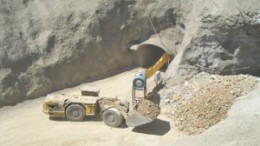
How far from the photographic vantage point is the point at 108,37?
20.8 m

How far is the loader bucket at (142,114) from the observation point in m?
16.1

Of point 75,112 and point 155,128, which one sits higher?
point 75,112

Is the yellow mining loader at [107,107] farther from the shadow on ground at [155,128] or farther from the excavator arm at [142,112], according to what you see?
the shadow on ground at [155,128]

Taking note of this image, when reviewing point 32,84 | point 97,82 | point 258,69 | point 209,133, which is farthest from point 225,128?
point 32,84

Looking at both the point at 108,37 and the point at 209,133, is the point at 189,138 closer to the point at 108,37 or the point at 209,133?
the point at 209,133

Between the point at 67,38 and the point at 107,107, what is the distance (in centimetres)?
506

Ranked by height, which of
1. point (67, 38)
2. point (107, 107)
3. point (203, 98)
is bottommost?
point (107, 107)

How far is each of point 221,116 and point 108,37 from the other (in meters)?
6.99

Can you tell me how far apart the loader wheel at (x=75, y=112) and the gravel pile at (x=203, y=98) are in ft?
11.0

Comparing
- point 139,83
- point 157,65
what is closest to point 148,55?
point 157,65

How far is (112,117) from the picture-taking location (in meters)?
16.8

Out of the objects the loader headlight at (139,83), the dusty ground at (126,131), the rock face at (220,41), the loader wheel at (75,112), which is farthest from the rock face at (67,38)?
the loader headlight at (139,83)

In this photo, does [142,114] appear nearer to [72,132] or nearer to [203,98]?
[203,98]

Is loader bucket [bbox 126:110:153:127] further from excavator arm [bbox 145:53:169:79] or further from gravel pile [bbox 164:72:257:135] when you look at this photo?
excavator arm [bbox 145:53:169:79]
